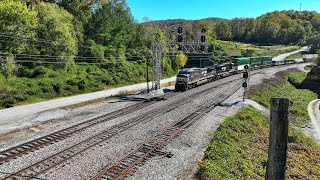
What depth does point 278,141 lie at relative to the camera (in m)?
4.08

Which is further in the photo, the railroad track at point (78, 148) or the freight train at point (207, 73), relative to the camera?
the freight train at point (207, 73)

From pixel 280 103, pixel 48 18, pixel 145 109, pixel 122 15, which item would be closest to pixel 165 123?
pixel 145 109

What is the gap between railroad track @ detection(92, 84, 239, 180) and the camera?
41.1 feet

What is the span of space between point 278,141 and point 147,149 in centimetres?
1210

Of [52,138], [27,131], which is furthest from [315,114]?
[27,131]

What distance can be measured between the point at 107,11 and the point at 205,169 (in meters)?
50.9

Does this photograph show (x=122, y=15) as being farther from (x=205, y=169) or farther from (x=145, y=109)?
(x=205, y=169)

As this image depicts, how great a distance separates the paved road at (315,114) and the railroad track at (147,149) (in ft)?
36.5

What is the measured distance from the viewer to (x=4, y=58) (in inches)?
1280

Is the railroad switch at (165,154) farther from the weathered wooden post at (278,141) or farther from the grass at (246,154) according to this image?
the weathered wooden post at (278,141)

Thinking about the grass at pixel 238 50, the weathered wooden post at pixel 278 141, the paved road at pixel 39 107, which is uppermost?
the grass at pixel 238 50

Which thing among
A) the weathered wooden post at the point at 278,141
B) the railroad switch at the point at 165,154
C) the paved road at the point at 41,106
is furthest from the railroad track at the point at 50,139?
the weathered wooden post at the point at 278,141

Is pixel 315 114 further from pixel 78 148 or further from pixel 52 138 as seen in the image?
pixel 52 138

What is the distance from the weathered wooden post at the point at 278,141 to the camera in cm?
399
